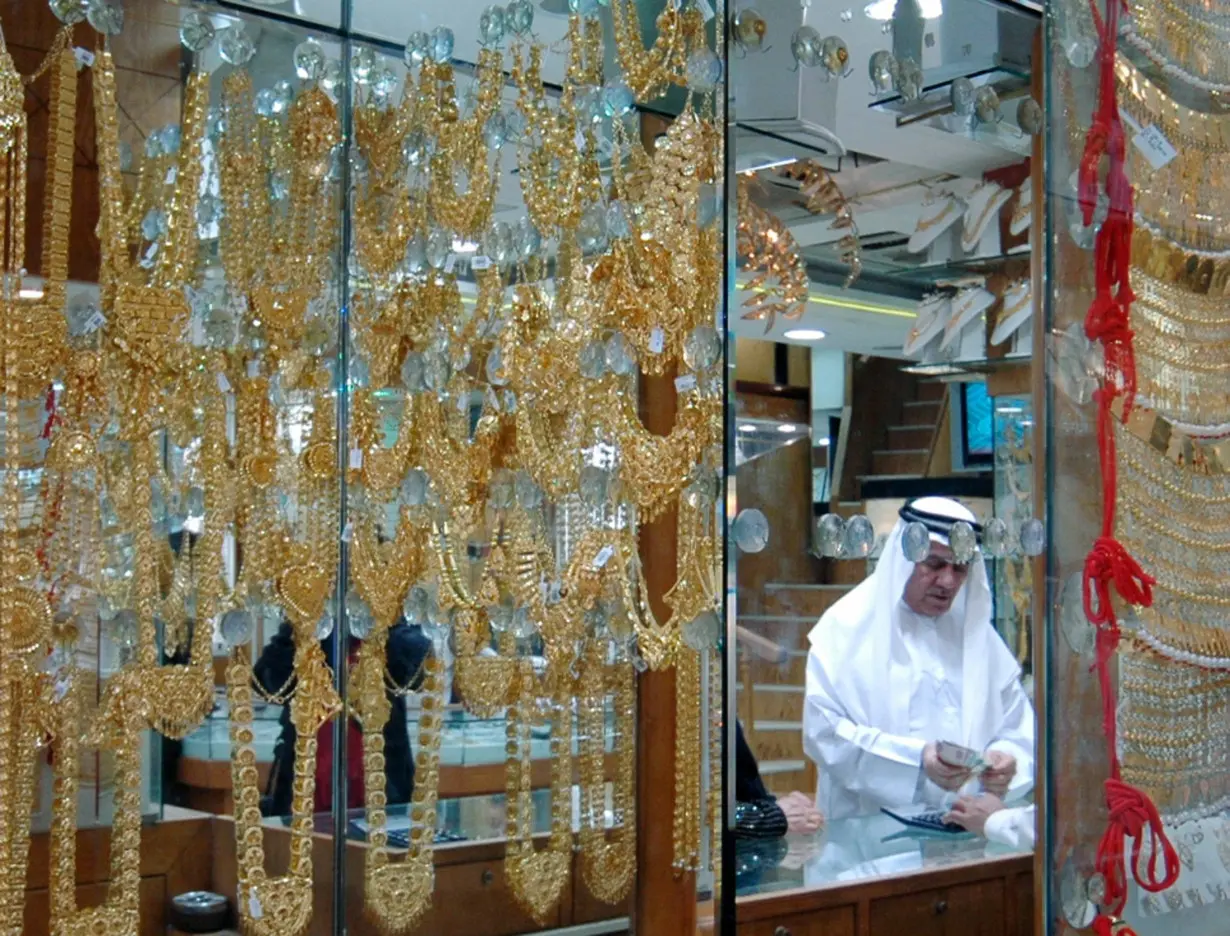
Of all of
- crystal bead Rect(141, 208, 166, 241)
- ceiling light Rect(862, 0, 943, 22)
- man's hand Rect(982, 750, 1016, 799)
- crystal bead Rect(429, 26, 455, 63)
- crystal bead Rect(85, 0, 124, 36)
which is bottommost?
man's hand Rect(982, 750, 1016, 799)

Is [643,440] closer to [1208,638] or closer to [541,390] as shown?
[541,390]

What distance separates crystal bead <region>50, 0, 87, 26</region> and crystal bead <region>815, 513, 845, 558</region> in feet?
3.79

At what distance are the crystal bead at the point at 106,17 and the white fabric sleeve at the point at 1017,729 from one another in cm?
139

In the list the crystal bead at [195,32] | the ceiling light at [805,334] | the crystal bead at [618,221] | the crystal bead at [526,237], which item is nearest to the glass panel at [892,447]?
the ceiling light at [805,334]

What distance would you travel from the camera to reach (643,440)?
213 centimetres

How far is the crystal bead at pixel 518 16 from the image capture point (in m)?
2.14

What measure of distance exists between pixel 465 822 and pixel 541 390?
68cm

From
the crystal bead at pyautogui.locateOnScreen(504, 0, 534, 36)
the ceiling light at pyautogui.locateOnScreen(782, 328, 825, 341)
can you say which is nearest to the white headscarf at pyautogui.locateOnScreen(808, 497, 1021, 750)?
the ceiling light at pyautogui.locateOnScreen(782, 328, 825, 341)

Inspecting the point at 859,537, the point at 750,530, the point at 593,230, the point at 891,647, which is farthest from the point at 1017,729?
the point at 593,230

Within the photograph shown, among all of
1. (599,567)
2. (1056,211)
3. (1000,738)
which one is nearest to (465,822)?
(599,567)

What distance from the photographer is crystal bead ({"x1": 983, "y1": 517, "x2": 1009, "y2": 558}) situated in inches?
66.7

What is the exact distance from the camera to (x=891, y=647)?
1.67m

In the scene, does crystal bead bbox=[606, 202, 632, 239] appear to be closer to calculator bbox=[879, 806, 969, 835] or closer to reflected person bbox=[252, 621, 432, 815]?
reflected person bbox=[252, 621, 432, 815]

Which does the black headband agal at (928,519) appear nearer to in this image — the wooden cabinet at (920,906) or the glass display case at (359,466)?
the glass display case at (359,466)
